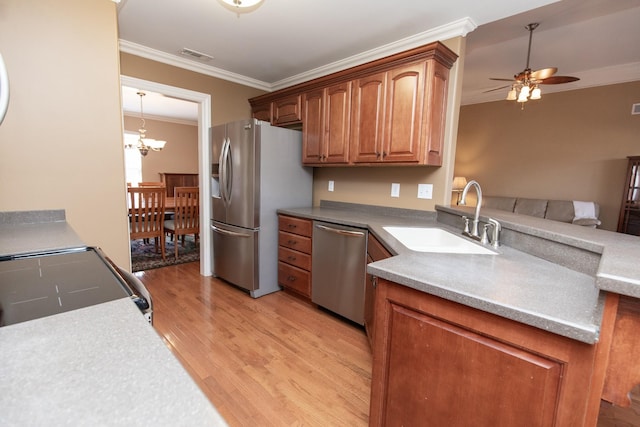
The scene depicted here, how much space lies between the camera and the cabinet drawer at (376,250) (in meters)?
1.68

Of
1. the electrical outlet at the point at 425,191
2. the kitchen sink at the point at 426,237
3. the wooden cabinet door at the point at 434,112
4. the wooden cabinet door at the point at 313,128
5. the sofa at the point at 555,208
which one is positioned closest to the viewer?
the kitchen sink at the point at 426,237

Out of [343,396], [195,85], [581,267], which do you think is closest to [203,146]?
[195,85]

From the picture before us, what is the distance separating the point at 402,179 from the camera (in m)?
2.57

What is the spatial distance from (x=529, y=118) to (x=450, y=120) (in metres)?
3.47

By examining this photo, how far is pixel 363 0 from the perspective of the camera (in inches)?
75.4

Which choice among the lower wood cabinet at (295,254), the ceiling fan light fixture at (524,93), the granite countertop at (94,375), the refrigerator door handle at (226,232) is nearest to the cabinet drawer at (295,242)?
the lower wood cabinet at (295,254)

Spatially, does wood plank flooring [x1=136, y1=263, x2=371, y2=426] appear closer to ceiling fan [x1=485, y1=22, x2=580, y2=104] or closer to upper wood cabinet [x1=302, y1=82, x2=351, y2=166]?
upper wood cabinet [x1=302, y1=82, x2=351, y2=166]

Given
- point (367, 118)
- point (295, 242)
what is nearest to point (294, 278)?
point (295, 242)

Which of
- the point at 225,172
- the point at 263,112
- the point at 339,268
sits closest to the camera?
the point at 339,268

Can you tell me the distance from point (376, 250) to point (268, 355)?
1003 mm

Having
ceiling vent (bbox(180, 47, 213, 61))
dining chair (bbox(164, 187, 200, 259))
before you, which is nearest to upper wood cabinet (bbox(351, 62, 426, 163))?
ceiling vent (bbox(180, 47, 213, 61))

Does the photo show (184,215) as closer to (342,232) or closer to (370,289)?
(342,232)

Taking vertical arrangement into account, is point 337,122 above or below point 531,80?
below

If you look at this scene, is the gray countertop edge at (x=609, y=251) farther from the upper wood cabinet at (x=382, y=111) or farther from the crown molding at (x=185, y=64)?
the crown molding at (x=185, y=64)
